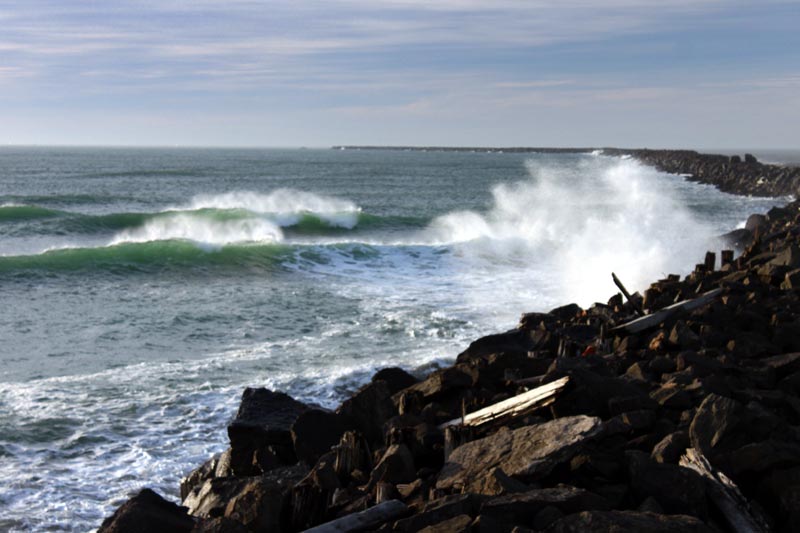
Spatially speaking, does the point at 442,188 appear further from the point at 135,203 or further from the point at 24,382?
the point at 24,382

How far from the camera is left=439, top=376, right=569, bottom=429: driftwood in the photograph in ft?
18.0

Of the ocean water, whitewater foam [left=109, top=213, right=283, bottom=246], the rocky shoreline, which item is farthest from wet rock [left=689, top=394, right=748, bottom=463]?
whitewater foam [left=109, top=213, right=283, bottom=246]

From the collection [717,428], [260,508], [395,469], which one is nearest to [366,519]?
[260,508]

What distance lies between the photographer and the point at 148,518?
4.52 meters

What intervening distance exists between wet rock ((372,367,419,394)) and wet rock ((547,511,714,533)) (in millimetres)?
4027

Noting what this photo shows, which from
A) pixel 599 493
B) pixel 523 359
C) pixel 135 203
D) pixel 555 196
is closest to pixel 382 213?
pixel 555 196

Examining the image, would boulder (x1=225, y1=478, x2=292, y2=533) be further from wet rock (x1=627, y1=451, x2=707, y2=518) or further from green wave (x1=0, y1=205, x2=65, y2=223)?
green wave (x1=0, y1=205, x2=65, y2=223)

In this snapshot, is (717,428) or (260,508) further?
(717,428)

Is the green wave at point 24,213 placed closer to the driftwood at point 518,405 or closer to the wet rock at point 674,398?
the driftwood at point 518,405

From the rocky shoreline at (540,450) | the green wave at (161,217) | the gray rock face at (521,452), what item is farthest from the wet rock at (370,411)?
the green wave at (161,217)

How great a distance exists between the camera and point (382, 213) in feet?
135

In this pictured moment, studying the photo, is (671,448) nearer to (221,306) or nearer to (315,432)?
(315,432)

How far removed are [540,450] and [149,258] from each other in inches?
733

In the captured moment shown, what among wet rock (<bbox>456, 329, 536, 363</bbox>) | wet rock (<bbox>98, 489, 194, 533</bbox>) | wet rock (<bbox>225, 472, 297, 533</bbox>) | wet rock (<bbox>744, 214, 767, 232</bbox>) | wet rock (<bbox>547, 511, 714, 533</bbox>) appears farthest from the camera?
wet rock (<bbox>744, 214, 767, 232</bbox>)
